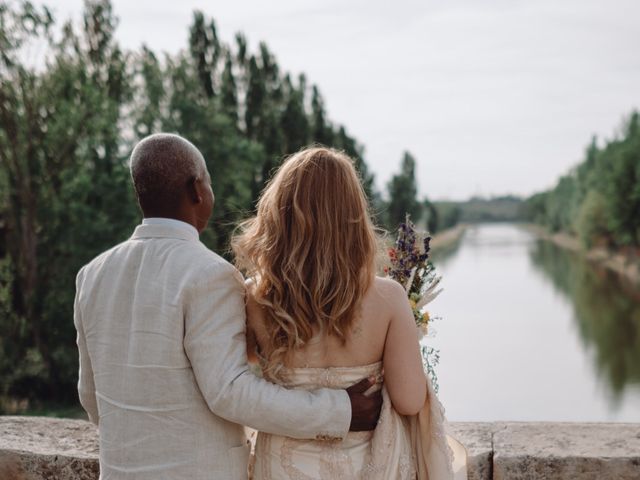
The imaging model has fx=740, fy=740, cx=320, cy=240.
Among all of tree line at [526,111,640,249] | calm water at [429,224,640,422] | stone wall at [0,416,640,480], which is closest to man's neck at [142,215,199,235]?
stone wall at [0,416,640,480]

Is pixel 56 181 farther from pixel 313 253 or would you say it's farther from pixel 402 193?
pixel 402 193

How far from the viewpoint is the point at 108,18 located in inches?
764

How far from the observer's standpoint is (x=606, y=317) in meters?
28.1

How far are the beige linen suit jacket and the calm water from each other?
10.8 metres

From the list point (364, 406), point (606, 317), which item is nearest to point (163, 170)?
point (364, 406)

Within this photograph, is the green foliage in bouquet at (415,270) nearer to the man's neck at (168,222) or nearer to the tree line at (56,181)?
the man's neck at (168,222)

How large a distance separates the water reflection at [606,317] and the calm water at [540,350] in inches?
1.3

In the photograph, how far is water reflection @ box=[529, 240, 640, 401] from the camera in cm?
2000

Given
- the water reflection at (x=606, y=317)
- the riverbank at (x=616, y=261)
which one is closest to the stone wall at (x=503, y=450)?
the water reflection at (x=606, y=317)

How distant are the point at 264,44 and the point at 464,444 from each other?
27011mm

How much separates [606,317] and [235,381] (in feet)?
93.4

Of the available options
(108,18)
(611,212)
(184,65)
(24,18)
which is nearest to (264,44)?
(184,65)

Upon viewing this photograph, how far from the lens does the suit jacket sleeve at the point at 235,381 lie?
196 centimetres

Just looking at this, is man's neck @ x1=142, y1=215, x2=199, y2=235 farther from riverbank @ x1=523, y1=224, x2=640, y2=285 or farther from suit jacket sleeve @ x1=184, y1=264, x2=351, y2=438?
riverbank @ x1=523, y1=224, x2=640, y2=285
